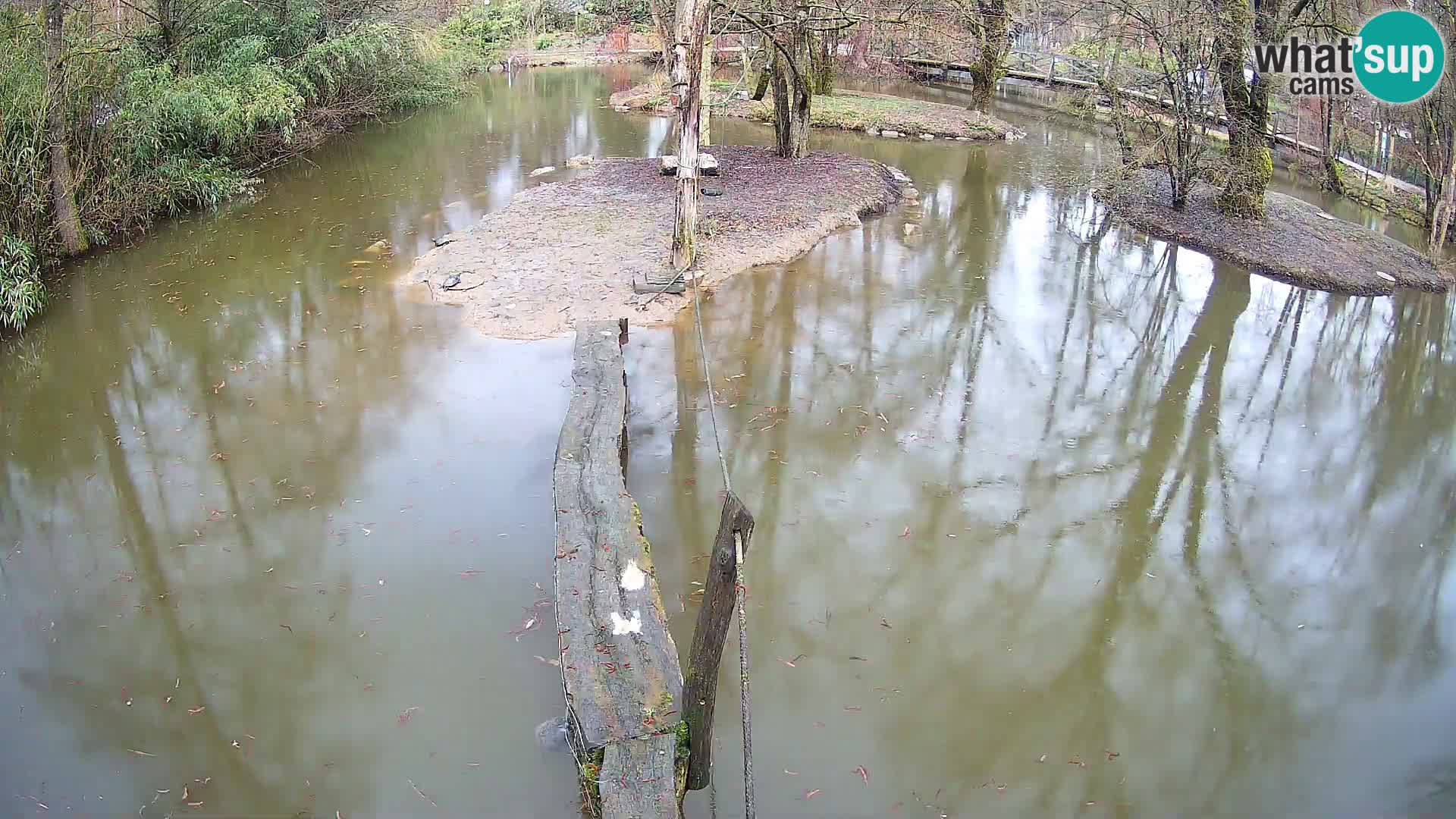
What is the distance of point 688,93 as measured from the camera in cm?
869

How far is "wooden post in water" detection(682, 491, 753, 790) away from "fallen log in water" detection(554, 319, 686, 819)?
12 cm

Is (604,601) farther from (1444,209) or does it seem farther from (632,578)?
(1444,209)

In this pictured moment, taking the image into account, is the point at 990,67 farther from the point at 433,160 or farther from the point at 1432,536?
the point at 1432,536

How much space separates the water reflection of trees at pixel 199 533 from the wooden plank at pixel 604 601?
1.09 meters

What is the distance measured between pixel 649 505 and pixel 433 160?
1193cm

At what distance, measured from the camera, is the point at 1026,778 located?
391cm

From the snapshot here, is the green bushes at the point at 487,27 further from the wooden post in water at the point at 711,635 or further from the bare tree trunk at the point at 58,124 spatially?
the wooden post in water at the point at 711,635

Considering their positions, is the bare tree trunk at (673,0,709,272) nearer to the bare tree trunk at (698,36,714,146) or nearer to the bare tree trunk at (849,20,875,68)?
the bare tree trunk at (698,36,714,146)

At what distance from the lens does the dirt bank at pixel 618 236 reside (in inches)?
344

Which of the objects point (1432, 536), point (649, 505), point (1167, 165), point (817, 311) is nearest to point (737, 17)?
point (817, 311)

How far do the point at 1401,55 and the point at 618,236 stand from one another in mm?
9517

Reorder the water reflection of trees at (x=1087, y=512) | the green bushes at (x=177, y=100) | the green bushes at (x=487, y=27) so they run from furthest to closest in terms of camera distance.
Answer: the green bushes at (x=487, y=27)
the green bushes at (x=177, y=100)
the water reflection of trees at (x=1087, y=512)

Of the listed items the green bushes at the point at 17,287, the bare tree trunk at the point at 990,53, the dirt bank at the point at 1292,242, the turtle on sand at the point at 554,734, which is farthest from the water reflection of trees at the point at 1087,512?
the bare tree trunk at the point at 990,53

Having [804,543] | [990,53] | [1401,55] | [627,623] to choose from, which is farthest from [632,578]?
[990,53]
